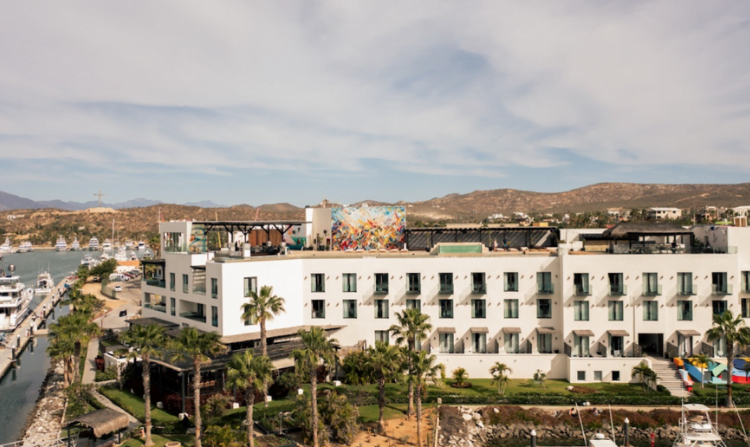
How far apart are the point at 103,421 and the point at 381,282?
27782mm

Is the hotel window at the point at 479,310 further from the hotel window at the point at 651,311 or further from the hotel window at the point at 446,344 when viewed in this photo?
the hotel window at the point at 651,311

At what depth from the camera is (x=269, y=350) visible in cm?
4559

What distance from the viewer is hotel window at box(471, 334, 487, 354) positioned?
51.1 m

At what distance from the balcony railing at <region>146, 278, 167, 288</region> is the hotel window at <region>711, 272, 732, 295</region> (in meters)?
59.3

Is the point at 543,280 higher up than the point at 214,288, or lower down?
lower down

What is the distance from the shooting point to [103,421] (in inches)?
1401

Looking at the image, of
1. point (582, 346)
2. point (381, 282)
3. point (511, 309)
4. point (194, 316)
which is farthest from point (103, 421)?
point (582, 346)

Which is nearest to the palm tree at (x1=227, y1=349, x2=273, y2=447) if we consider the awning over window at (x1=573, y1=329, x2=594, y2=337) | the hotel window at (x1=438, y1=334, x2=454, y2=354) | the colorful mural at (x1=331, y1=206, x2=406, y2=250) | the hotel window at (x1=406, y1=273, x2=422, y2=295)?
the hotel window at (x1=406, y1=273, x2=422, y2=295)

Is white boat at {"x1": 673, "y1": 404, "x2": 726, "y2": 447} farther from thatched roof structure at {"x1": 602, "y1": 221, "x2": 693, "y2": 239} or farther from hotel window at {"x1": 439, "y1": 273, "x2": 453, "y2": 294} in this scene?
hotel window at {"x1": 439, "y1": 273, "x2": 453, "y2": 294}

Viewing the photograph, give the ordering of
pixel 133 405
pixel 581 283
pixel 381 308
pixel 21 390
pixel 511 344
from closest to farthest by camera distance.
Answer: pixel 133 405 → pixel 581 283 → pixel 511 344 → pixel 381 308 → pixel 21 390

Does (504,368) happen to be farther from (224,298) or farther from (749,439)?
(224,298)

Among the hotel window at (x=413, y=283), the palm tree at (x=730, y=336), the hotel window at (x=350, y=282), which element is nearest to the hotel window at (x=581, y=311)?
the palm tree at (x=730, y=336)

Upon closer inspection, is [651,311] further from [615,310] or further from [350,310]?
[350,310]

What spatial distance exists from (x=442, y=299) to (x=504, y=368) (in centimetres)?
955
